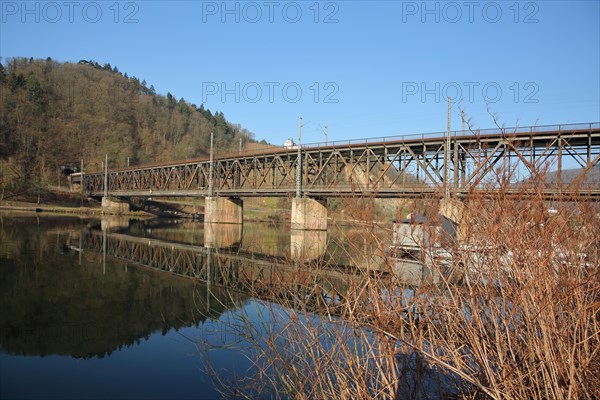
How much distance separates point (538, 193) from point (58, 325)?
9.76 m

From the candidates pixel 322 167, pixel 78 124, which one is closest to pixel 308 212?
pixel 322 167

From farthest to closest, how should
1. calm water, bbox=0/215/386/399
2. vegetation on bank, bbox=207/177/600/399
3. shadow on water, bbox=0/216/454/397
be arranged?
calm water, bbox=0/215/386/399 < shadow on water, bbox=0/216/454/397 < vegetation on bank, bbox=207/177/600/399

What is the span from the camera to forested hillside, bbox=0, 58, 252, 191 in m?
84.5

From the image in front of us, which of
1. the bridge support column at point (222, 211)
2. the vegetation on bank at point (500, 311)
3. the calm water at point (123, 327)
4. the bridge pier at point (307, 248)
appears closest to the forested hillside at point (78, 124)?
the bridge support column at point (222, 211)

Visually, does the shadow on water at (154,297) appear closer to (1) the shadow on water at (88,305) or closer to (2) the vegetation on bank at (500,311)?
(1) the shadow on water at (88,305)

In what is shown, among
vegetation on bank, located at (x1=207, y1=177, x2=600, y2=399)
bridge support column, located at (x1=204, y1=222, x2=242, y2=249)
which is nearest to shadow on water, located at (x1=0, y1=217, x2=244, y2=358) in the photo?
vegetation on bank, located at (x1=207, y1=177, x2=600, y2=399)

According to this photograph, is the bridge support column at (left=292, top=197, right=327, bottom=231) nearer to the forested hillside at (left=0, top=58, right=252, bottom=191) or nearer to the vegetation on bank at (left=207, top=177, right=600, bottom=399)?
the vegetation on bank at (left=207, top=177, right=600, bottom=399)

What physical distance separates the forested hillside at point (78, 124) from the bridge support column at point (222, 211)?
1228 inches

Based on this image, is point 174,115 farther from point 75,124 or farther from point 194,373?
point 194,373

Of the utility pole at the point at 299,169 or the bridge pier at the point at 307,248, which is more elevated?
the utility pole at the point at 299,169

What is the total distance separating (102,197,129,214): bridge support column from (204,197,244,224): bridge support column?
1092 inches

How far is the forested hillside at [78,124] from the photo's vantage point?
84500mm

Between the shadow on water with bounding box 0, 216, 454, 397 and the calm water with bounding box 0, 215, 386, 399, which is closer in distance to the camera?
the shadow on water with bounding box 0, 216, 454, 397

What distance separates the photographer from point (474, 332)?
4012 mm
